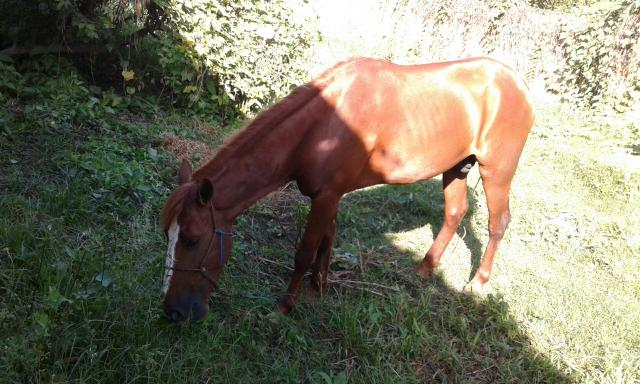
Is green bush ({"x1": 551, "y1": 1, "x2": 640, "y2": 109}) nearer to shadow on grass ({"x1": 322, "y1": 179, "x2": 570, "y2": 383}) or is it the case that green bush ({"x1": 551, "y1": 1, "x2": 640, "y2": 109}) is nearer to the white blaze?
shadow on grass ({"x1": 322, "y1": 179, "x2": 570, "y2": 383})

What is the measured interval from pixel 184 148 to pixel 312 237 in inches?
93.6

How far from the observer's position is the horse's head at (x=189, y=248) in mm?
2455

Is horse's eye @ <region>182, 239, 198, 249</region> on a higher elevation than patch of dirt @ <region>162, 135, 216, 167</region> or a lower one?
higher

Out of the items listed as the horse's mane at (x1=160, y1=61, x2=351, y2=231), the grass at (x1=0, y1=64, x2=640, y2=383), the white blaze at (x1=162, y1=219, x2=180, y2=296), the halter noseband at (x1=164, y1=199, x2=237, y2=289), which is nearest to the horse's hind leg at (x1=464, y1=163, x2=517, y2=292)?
the grass at (x1=0, y1=64, x2=640, y2=383)

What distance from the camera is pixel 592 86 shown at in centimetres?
1045

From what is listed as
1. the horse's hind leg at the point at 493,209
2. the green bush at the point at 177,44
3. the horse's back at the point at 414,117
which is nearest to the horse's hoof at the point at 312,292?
the horse's back at the point at 414,117

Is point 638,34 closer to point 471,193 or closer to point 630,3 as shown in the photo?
point 630,3

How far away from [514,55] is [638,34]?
2623mm

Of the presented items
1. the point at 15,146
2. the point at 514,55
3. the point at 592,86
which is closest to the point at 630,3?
the point at 592,86

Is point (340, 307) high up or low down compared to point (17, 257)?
down

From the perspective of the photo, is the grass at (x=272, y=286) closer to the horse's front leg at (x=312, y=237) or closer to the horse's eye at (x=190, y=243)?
the horse's front leg at (x=312, y=237)

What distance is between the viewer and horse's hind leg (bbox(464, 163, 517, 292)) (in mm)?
3889

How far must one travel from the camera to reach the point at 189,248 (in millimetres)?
2512

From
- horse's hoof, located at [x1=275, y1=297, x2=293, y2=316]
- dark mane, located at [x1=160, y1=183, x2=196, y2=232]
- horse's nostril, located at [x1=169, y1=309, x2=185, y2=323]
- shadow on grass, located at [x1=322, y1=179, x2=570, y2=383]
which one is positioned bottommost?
shadow on grass, located at [x1=322, y1=179, x2=570, y2=383]
